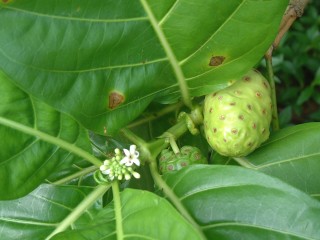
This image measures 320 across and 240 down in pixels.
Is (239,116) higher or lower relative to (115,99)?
lower

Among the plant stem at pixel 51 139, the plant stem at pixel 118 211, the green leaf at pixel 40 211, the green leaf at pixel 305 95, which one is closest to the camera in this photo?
the plant stem at pixel 118 211

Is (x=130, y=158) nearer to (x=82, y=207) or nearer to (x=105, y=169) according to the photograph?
(x=105, y=169)

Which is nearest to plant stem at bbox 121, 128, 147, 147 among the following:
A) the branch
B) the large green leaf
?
the large green leaf

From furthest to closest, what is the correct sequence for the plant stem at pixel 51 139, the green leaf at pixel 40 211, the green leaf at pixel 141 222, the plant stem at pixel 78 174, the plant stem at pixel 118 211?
the plant stem at pixel 78 174 < the green leaf at pixel 40 211 < the plant stem at pixel 51 139 < the plant stem at pixel 118 211 < the green leaf at pixel 141 222

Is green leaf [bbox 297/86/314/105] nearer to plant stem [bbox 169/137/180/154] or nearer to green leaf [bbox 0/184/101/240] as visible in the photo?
plant stem [bbox 169/137/180/154]

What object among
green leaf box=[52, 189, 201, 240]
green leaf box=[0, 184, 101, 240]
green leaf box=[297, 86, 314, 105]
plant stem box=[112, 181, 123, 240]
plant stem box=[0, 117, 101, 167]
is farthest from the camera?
green leaf box=[297, 86, 314, 105]

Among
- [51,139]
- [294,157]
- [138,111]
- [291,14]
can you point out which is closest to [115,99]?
[138,111]

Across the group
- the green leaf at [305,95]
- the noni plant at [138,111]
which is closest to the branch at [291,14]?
the noni plant at [138,111]

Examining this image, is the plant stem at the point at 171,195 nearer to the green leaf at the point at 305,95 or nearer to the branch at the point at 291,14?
the branch at the point at 291,14
